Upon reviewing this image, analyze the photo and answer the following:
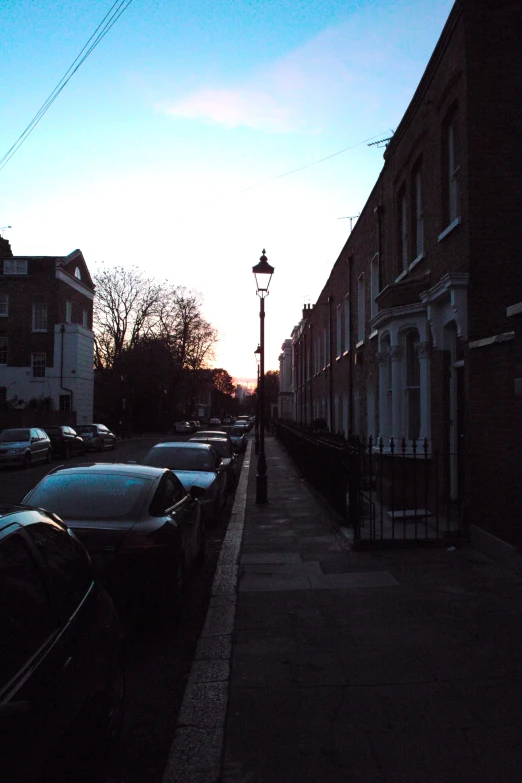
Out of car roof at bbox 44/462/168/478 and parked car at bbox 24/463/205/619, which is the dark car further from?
car roof at bbox 44/462/168/478

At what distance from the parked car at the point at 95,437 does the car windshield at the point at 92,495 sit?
29845mm

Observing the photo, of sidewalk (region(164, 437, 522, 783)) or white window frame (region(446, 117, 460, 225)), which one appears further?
white window frame (region(446, 117, 460, 225))

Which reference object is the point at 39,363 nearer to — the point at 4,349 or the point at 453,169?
the point at 4,349

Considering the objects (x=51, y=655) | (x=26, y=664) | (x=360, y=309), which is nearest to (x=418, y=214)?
(x=360, y=309)

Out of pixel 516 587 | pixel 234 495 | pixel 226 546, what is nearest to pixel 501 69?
pixel 516 587

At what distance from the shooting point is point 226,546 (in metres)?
9.66

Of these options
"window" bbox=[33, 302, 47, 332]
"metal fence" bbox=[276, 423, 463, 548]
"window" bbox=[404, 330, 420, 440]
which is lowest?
"metal fence" bbox=[276, 423, 463, 548]

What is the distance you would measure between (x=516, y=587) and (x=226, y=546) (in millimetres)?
4283

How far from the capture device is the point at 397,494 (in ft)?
38.5

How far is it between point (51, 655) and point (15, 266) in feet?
164

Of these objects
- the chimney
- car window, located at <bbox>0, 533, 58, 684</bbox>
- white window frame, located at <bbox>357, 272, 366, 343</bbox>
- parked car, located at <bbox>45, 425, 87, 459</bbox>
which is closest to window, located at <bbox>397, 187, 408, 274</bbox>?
white window frame, located at <bbox>357, 272, 366, 343</bbox>

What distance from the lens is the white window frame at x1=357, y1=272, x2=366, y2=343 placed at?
19898mm

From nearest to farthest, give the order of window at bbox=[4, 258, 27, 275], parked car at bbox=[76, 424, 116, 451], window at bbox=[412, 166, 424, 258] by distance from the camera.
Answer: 1. window at bbox=[412, 166, 424, 258]
2. parked car at bbox=[76, 424, 116, 451]
3. window at bbox=[4, 258, 27, 275]

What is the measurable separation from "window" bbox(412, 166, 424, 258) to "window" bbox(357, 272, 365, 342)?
262 inches
